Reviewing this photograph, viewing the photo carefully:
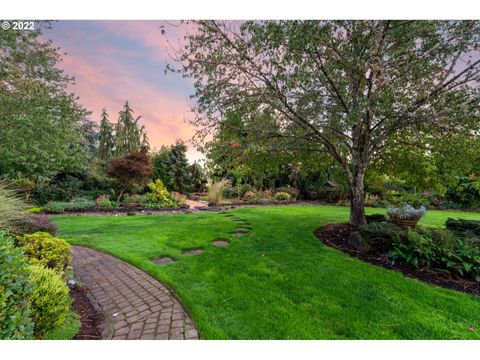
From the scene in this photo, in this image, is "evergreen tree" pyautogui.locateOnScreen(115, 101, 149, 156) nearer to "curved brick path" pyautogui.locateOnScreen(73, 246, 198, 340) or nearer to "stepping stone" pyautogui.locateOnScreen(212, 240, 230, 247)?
"stepping stone" pyautogui.locateOnScreen(212, 240, 230, 247)

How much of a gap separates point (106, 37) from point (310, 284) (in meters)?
4.75

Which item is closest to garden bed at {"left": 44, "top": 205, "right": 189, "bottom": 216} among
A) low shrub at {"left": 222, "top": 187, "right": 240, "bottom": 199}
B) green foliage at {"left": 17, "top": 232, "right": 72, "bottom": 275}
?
low shrub at {"left": 222, "top": 187, "right": 240, "bottom": 199}

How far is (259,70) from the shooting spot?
3.79m

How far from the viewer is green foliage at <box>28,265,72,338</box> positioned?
6.61 ft

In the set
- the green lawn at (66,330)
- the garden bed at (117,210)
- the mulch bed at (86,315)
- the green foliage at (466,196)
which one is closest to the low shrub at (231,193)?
the garden bed at (117,210)

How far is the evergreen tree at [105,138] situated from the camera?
2358 centimetres

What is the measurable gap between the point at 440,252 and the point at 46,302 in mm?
5148

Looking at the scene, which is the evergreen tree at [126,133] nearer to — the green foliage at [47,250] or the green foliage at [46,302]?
the green foliage at [47,250]

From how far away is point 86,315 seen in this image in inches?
99.2

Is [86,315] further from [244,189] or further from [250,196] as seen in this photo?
[244,189]

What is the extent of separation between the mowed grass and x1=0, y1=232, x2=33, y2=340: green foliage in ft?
4.51

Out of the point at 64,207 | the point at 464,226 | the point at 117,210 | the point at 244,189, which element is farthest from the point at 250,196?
the point at 464,226

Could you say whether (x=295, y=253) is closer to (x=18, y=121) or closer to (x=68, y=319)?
(x=68, y=319)
